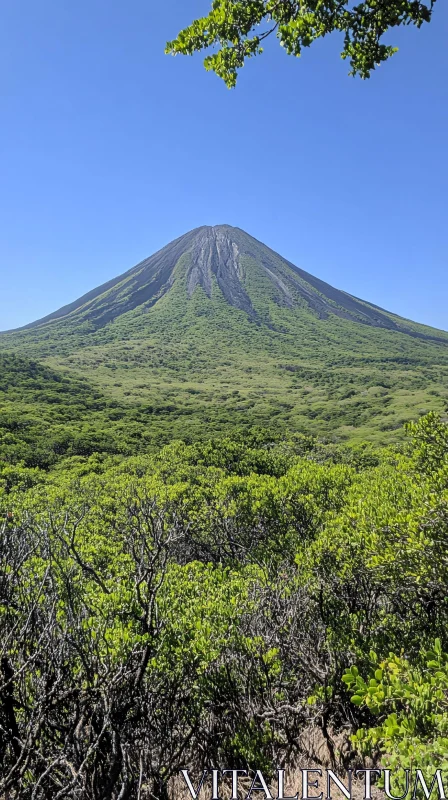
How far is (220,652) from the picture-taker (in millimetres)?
5555

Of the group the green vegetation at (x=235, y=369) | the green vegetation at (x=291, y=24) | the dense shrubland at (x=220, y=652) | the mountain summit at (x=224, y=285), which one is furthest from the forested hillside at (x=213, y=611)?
the mountain summit at (x=224, y=285)

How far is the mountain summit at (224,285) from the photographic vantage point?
454 ft

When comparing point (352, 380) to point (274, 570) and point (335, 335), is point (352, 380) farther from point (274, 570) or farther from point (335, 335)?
point (274, 570)

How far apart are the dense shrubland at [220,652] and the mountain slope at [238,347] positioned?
101 feet

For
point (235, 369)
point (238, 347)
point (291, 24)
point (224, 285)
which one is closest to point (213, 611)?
point (291, 24)

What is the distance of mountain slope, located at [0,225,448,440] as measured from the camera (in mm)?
57575

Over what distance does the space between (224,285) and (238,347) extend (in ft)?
159

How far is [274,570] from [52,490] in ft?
34.7

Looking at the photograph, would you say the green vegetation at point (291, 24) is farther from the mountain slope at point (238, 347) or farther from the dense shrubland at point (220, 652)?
the mountain slope at point (238, 347)

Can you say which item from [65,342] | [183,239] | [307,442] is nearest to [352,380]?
[307,442]

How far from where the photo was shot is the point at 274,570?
9047mm

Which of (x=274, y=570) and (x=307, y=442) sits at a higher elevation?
(x=274, y=570)

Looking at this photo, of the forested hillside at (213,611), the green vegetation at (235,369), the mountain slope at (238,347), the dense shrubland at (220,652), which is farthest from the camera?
the mountain slope at (238,347)

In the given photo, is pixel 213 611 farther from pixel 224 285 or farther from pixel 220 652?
pixel 224 285
